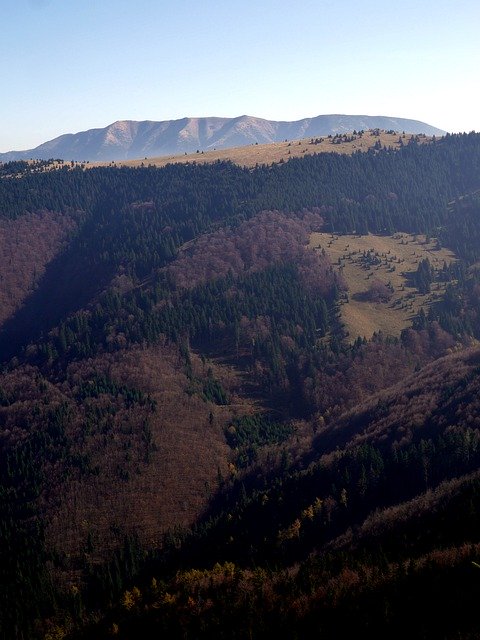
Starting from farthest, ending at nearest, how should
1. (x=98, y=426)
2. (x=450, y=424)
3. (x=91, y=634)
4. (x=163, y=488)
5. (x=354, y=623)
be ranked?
(x=98, y=426) < (x=163, y=488) < (x=450, y=424) < (x=91, y=634) < (x=354, y=623)

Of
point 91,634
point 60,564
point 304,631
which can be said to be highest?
point 304,631

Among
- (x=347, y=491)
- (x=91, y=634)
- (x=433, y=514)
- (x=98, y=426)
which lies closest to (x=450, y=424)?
(x=347, y=491)

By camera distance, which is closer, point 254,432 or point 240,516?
point 240,516

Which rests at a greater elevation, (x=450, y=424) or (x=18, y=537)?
(x=450, y=424)

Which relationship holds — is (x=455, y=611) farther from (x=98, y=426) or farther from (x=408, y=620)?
(x=98, y=426)

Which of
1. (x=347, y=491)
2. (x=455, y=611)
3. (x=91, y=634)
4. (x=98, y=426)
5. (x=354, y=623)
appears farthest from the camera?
(x=98, y=426)

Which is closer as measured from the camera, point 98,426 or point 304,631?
point 304,631

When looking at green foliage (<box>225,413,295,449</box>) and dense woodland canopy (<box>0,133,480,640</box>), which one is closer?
dense woodland canopy (<box>0,133,480,640</box>)

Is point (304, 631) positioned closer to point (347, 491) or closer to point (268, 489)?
point (347, 491)

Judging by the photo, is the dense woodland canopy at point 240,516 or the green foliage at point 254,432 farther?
the green foliage at point 254,432
